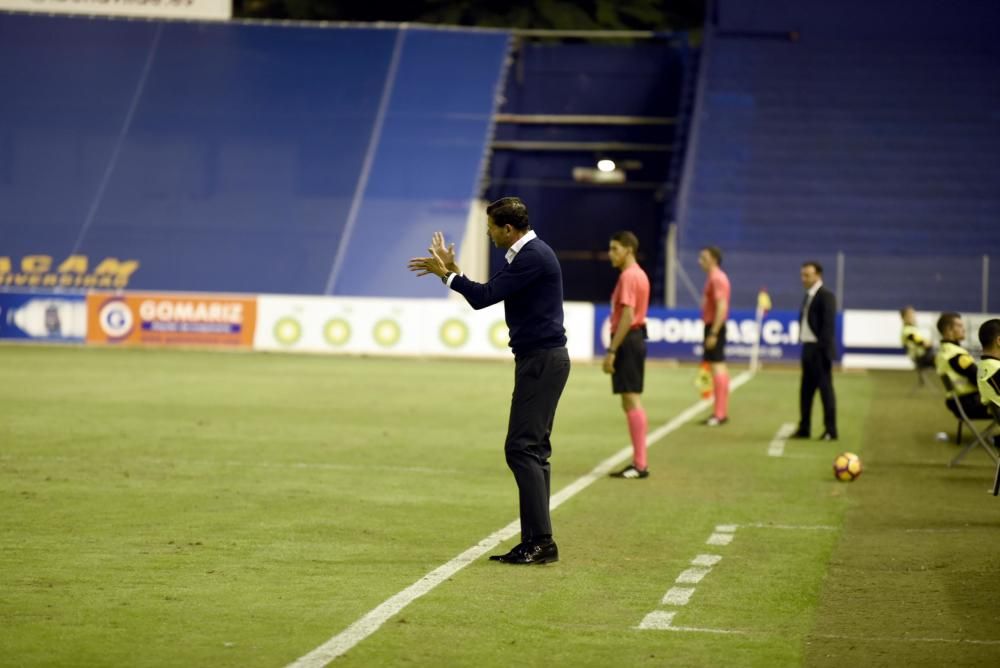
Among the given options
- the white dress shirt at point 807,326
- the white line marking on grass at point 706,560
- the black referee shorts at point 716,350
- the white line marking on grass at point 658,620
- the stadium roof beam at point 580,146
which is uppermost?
the stadium roof beam at point 580,146

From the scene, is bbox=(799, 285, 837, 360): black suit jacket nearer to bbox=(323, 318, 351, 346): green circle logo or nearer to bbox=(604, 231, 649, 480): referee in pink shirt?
bbox=(604, 231, 649, 480): referee in pink shirt

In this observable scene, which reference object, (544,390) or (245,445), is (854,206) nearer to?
(245,445)

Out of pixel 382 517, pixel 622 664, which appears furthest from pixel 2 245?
pixel 622 664

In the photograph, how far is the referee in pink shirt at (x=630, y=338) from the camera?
15.0 m

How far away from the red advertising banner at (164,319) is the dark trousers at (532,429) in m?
25.1

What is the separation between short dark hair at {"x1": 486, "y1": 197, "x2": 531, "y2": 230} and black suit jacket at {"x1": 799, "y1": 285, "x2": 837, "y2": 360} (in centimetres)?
960

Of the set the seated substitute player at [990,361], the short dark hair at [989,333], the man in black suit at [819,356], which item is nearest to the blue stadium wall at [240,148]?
the man in black suit at [819,356]

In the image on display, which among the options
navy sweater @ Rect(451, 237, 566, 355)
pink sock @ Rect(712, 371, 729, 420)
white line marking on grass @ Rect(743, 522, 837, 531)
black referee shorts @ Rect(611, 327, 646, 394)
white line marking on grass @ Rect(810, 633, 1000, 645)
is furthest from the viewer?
pink sock @ Rect(712, 371, 729, 420)

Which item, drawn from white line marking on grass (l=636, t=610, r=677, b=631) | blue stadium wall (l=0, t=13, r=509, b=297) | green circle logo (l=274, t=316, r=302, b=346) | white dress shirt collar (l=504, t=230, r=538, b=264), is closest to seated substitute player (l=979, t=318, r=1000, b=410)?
white dress shirt collar (l=504, t=230, r=538, b=264)

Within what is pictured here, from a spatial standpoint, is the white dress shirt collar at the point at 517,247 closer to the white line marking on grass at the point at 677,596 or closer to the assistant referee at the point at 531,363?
the assistant referee at the point at 531,363

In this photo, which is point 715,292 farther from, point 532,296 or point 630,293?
point 532,296

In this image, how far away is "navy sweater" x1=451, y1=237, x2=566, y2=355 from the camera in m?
10.2

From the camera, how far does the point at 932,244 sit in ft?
133

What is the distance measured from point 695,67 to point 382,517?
1340 inches
